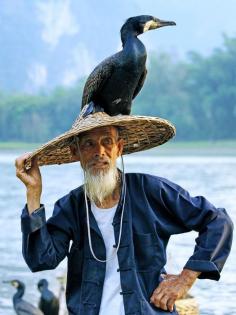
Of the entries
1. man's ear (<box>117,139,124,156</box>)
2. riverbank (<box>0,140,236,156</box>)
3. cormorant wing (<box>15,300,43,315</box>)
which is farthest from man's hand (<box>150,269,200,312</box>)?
riverbank (<box>0,140,236,156</box>)

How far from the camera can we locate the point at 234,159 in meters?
44.4

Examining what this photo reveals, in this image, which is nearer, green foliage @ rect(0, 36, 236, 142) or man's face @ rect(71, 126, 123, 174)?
man's face @ rect(71, 126, 123, 174)

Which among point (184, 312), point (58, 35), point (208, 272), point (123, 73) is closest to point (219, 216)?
point (208, 272)

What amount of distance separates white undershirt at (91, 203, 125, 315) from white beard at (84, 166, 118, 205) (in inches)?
1.5

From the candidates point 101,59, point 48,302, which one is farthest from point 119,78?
point 101,59

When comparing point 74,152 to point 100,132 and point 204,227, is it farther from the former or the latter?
point 204,227

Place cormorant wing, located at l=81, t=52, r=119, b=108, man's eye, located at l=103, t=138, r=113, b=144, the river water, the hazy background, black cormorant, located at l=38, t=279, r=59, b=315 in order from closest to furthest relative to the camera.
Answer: man's eye, located at l=103, t=138, r=113, b=144
cormorant wing, located at l=81, t=52, r=119, b=108
black cormorant, located at l=38, t=279, r=59, b=315
the river water
the hazy background

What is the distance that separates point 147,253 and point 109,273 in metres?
0.11

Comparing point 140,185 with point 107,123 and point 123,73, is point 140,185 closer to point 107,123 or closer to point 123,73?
point 107,123

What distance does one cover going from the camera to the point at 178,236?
14.4 metres

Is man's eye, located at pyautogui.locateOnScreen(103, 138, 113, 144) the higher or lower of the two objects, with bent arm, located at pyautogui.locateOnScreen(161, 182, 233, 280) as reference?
higher

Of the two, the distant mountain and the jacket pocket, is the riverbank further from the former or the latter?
the jacket pocket

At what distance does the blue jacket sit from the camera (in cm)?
277

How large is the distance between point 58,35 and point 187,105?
5102 centimetres
